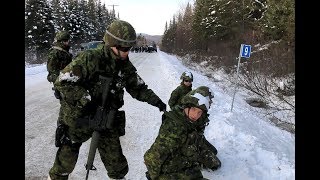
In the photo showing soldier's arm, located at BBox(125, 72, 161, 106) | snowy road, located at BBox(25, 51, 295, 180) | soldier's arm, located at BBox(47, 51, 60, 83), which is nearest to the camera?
soldier's arm, located at BBox(125, 72, 161, 106)

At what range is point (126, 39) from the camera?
3301 mm

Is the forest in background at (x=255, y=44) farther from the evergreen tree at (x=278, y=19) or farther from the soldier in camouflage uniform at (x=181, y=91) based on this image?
the soldier in camouflage uniform at (x=181, y=91)

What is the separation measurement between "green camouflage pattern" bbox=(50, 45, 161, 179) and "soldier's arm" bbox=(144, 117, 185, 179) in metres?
0.56

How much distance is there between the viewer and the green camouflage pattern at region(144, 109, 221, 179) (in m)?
3.30

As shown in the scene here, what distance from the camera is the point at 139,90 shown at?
153 inches

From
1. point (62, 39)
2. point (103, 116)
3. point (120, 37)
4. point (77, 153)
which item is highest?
point (120, 37)

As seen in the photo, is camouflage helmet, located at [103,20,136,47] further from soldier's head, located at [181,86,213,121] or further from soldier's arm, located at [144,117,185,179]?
soldier's arm, located at [144,117,185,179]

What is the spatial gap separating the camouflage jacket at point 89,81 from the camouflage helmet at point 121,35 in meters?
0.14

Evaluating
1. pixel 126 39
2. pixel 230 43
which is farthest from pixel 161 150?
pixel 230 43

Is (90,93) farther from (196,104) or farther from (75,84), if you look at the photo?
(196,104)

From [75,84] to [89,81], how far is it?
0.62 feet

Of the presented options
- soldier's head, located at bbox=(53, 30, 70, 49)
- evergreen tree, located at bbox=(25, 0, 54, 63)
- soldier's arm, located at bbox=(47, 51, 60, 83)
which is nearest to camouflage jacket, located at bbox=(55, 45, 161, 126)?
soldier's arm, located at bbox=(47, 51, 60, 83)

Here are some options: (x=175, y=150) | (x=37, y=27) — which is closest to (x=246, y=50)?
(x=175, y=150)
